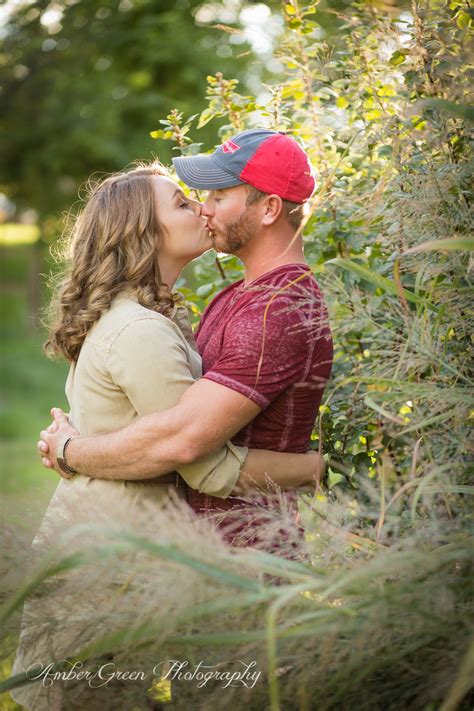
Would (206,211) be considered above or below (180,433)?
above

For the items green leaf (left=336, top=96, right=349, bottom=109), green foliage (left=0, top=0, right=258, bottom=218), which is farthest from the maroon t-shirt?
green foliage (left=0, top=0, right=258, bottom=218)

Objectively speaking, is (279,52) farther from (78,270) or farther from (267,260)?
(78,270)

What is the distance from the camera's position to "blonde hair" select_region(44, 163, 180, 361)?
2.60 m

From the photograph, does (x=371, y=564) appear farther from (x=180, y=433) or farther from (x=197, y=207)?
(x=197, y=207)

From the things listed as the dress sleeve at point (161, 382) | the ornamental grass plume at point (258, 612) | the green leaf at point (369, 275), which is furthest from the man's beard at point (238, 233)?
the ornamental grass plume at point (258, 612)

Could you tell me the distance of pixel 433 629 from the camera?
4.94ft

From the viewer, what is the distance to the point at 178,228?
2730 mm

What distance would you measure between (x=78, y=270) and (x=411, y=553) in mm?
1597

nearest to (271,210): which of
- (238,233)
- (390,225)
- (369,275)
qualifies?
(238,233)

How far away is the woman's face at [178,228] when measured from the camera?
273 cm

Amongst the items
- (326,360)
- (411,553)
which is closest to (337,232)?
Result: (326,360)

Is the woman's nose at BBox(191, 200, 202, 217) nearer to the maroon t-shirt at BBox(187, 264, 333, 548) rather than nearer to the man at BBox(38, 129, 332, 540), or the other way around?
the man at BBox(38, 129, 332, 540)

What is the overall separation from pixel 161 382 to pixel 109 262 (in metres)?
0.51

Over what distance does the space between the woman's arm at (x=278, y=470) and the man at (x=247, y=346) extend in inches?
2.3
